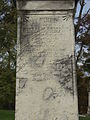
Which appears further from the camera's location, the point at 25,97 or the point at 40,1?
the point at 40,1

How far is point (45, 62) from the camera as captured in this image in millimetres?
5938

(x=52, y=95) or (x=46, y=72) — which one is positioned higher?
→ (x=46, y=72)

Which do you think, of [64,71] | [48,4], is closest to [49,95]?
[64,71]

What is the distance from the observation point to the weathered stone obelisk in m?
5.71

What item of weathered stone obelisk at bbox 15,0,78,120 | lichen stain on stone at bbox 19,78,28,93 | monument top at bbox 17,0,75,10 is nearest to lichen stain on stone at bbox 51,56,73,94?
weathered stone obelisk at bbox 15,0,78,120

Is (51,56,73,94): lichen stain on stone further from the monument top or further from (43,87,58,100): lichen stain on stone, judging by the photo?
the monument top

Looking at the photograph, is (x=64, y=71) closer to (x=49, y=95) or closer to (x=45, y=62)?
(x=45, y=62)

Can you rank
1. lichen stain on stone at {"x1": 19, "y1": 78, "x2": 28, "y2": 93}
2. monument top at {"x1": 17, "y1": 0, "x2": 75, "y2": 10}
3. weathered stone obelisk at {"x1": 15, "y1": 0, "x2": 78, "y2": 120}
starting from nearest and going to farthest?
weathered stone obelisk at {"x1": 15, "y1": 0, "x2": 78, "y2": 120}
lichen stain on stone at {"x1": 19, "y1": 78, "x2": 28, "y2": 93}
monument top at {"x1": 17, "y1": 0, "x2": 75, "y2": 10}

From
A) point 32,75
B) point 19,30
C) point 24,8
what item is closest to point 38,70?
point 32,75

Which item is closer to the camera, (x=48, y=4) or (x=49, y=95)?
(x=49, y=95)

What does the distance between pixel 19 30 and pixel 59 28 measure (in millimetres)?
900

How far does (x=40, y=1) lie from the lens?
6.14m

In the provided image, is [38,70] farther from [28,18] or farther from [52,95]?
[28,18]

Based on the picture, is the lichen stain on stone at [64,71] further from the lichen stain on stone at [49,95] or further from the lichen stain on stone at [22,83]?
the lichen stain on stone at [22,83]
